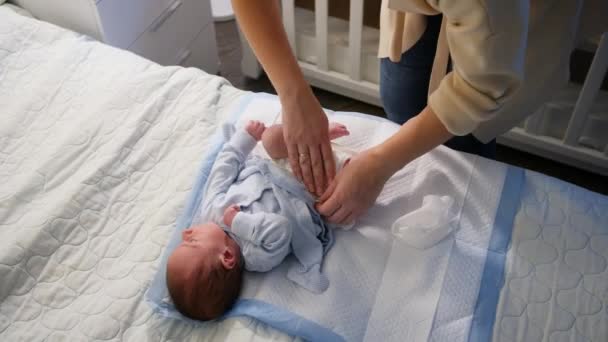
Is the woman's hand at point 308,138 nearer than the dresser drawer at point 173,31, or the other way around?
the woman's hand at point 308,138

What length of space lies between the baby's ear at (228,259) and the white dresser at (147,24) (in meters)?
0.87

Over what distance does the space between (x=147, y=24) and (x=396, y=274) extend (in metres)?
1.15

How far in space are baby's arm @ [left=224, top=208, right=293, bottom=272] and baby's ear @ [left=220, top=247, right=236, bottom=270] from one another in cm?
3

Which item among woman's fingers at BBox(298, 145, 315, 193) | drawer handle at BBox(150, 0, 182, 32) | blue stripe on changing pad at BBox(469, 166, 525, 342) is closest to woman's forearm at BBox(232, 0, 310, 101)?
woman's fingers at BBox(298, 145, 315, 193)

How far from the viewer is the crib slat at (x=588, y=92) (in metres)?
1.39

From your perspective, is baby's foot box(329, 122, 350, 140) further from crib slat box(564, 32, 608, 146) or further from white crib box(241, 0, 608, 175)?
crib slat box(564, 32, 608, 146)

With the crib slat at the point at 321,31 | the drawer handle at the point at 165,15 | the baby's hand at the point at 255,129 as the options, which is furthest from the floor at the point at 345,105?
the baby's hand at the point at 255,129

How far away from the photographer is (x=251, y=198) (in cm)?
117

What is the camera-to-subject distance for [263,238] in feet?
3.56

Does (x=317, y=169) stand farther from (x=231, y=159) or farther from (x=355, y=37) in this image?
(x=355, y=37)

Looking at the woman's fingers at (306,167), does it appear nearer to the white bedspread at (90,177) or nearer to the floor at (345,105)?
the white bedspread at (90,177)

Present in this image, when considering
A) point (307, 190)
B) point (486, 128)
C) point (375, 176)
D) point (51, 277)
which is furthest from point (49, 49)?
point (486, 128)

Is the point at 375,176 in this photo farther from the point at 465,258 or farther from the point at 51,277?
the point at 51,277

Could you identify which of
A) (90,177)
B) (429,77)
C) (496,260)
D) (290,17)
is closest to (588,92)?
(429,77)
